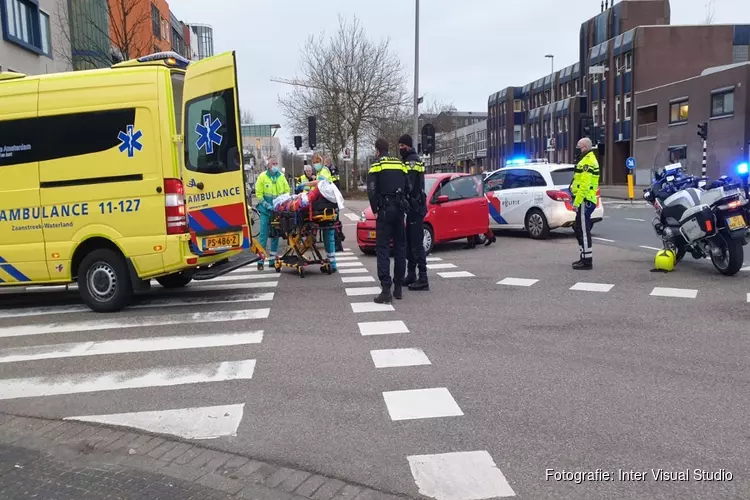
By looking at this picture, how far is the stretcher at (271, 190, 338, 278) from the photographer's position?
413 inches

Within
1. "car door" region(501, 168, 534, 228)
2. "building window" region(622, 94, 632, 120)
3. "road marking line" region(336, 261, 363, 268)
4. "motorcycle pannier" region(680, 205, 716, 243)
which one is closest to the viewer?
"motorcycle pannier" region(680, 205, 716, 243)

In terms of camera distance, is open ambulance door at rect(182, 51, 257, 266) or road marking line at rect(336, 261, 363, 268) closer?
open ambulance door at rect(182, 51, 257, 266)

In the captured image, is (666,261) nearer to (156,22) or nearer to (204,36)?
(156,22)

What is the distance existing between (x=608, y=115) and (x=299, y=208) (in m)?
57.6

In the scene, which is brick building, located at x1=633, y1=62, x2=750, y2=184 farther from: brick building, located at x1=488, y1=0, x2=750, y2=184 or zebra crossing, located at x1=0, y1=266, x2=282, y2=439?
zebra crossing, located at x1=0, y1=266, x2=282, y2=439


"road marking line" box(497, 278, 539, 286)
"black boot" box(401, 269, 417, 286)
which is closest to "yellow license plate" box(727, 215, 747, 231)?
"road marking line" box(497, 278, 539, 286)

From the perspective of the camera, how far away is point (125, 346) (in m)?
6.55

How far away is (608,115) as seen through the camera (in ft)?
203

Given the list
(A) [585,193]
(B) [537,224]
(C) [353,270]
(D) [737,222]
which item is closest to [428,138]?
(B) [537,224]

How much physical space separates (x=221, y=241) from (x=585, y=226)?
574 centimetres

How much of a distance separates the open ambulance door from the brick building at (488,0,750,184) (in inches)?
1752

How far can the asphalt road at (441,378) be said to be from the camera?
3.74 meters

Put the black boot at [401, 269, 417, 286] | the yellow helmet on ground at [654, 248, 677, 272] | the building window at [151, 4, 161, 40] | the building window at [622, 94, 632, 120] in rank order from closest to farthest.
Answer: the black boot at [401, 269, 417, 286], the yellow helmet on ground at [654, 248, 677, 272], the building window at [151, 4, 161, 40], the building window at [622, 94, 632, 120]

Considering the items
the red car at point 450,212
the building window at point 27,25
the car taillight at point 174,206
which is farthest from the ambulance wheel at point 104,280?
the building window at point 27,25
